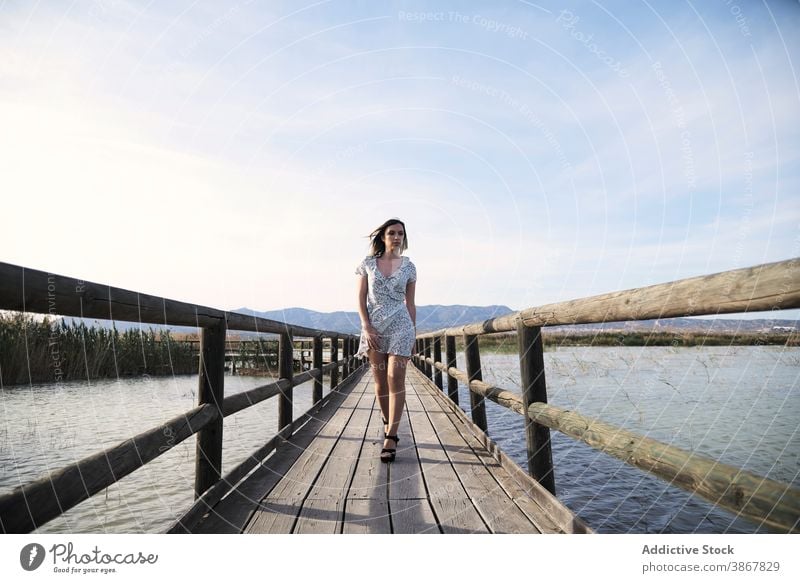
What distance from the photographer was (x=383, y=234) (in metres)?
3.39

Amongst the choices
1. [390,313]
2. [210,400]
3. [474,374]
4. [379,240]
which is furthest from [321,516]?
[474,374]

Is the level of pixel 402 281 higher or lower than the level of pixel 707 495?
higher

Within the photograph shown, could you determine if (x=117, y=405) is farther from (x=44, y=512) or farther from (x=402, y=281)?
(x=44, y=512)

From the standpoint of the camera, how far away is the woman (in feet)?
10.5

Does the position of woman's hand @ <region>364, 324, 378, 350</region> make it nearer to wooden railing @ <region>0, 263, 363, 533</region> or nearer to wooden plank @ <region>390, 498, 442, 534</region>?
wooden railing @ <region>0, 263, 363, 533</region>

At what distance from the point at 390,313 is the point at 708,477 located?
2.23 meters

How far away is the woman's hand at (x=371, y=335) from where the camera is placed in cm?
325

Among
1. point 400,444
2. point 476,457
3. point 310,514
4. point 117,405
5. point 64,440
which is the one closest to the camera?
point 310,514

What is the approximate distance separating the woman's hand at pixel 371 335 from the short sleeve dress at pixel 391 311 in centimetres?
3

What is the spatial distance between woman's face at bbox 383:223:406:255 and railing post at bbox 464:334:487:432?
4.51 feet

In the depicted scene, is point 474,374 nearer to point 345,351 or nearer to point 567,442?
point 567,442

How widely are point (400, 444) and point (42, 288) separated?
9.55 feet

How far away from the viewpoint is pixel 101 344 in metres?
8.43
